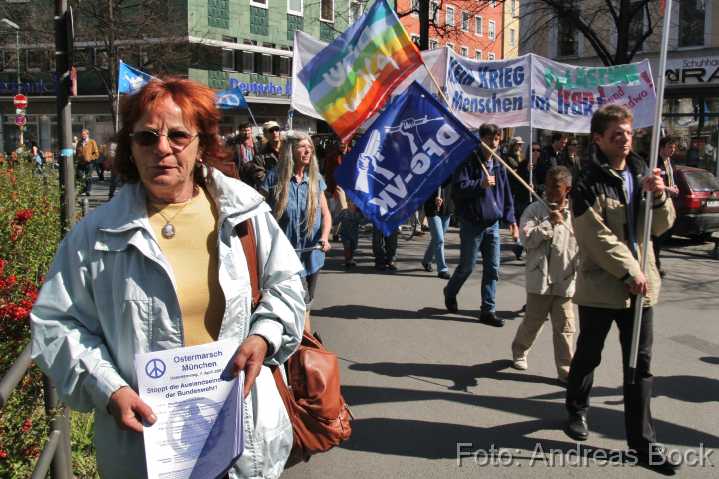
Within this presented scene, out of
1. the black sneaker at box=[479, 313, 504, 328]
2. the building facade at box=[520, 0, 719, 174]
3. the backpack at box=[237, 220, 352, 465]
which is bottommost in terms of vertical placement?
the black sneaker at box=[479, 313, 504, 328]

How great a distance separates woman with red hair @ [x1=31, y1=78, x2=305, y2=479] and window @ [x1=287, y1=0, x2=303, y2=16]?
4083 centimetres

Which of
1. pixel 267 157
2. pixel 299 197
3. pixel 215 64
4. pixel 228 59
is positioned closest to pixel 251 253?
pixel 299 197

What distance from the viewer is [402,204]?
17.0 feet

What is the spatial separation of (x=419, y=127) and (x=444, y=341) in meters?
2.33

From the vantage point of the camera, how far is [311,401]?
253 cm

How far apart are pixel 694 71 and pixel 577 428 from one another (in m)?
24.3

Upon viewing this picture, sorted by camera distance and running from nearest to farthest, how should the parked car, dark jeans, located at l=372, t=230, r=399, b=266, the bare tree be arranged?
dark jeans, located at l=372, t=230, r=399, b=266, the parked car, the bare tree

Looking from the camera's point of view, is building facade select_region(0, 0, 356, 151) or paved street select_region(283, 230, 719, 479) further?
building facade select_region(0, 0, 356, 151)

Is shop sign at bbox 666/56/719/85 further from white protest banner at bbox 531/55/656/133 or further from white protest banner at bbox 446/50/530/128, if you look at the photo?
white protest banner at bbox 446/50/530/128

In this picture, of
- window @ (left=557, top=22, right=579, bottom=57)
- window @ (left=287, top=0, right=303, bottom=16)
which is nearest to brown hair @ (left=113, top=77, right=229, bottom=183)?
window @ (left=557, top=22, right=579, bottom=57)

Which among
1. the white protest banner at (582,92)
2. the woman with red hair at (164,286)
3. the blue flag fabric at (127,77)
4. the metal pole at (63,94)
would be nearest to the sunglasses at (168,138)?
the woman with red hair at (164,286)

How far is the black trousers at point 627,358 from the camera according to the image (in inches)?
159

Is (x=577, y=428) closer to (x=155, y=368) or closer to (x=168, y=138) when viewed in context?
(x=155, y=368)

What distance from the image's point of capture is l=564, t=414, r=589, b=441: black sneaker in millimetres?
4352
